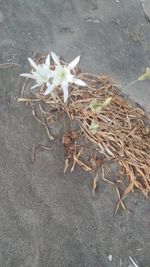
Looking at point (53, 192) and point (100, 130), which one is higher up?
point (100, 130)

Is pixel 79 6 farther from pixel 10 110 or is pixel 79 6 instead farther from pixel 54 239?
pixel 54 239

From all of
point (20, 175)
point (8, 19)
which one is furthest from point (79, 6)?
point (20, 175)

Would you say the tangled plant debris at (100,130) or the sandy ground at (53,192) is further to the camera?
the tangled plant debris at (100,130)

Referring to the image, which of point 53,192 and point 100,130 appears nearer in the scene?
point 53,192

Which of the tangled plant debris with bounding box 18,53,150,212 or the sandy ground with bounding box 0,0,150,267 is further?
the tangled plant debris with bounding box 18,53,150,212
